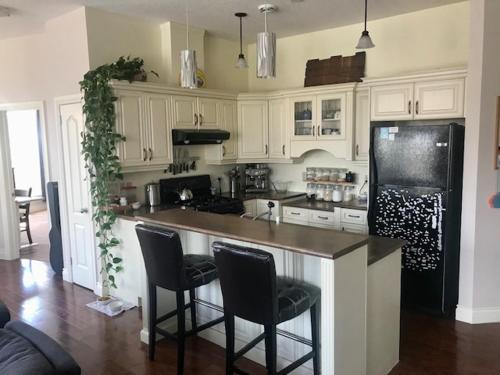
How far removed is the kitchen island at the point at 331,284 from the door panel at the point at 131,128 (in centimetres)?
105

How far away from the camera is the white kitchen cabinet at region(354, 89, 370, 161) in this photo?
4.39 metres

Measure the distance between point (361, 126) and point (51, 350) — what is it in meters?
3.63

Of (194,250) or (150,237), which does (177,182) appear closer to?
(194,250)

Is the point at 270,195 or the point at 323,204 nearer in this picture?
the point at 323,204

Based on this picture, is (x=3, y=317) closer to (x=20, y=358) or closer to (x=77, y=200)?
(x=20, y=358)

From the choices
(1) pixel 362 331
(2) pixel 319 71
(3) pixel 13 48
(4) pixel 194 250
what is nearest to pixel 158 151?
(4) pixel 194 250

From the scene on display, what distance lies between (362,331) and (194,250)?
148 cm

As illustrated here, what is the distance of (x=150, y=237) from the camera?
107 inches

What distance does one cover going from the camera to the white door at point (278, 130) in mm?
5016

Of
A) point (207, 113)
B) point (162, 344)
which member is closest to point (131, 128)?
point (207, 113)

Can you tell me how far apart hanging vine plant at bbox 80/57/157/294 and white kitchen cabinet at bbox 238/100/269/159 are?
149 centimetres

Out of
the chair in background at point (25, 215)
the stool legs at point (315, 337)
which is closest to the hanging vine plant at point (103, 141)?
the stool legs at point (315, 337)

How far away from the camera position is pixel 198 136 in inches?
178

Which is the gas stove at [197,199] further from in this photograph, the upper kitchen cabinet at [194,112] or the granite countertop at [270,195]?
the upper kitchen cabinet at [194,112]
